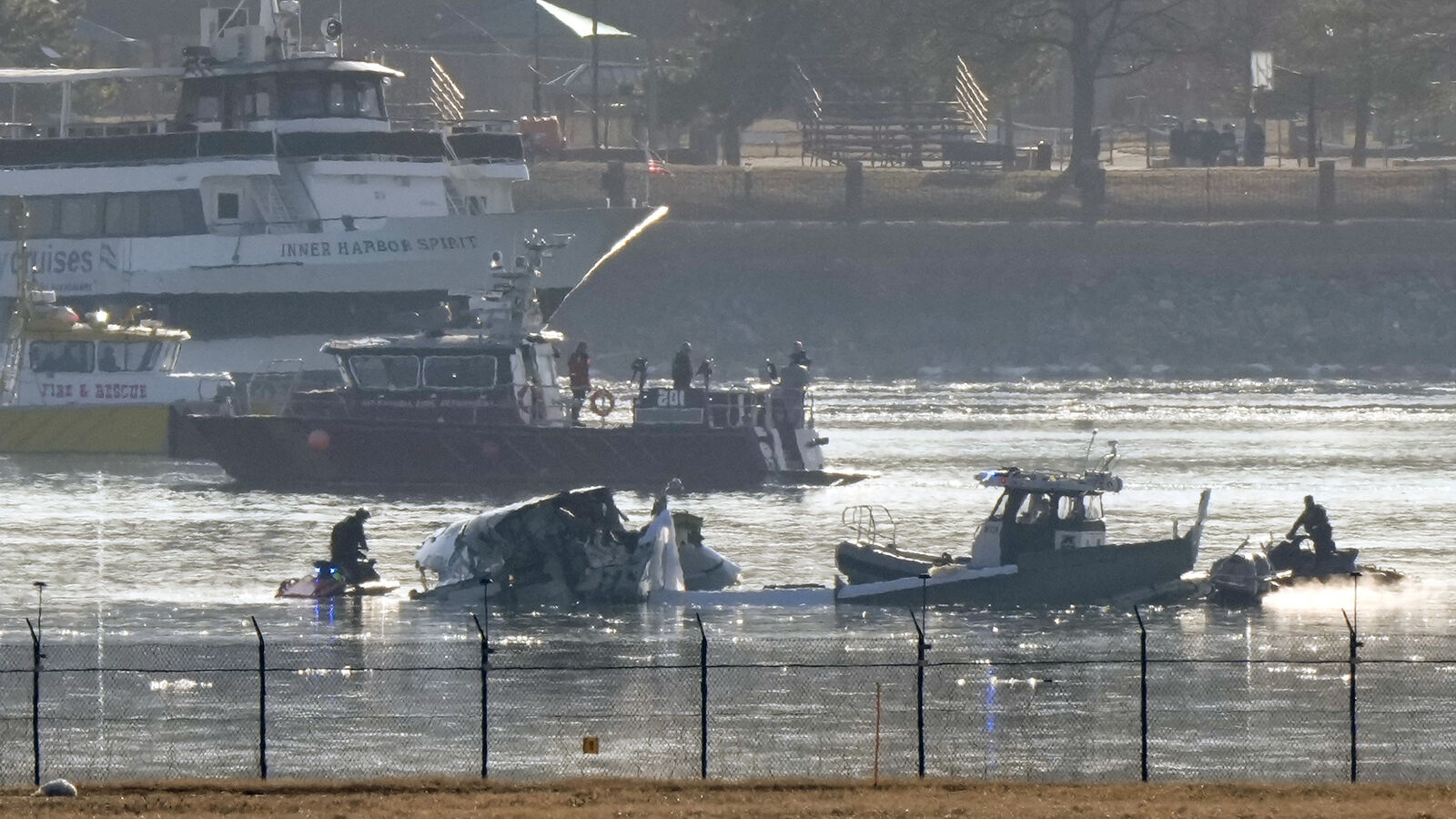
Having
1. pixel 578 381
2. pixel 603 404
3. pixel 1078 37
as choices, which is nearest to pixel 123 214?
pixel 578 381

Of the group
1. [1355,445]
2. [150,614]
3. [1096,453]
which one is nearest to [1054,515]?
[150,614]

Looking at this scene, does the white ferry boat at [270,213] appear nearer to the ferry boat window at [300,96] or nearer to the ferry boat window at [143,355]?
the ferry boat window at [300,96]

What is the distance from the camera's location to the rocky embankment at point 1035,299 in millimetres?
74375

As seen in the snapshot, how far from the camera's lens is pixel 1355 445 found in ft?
177

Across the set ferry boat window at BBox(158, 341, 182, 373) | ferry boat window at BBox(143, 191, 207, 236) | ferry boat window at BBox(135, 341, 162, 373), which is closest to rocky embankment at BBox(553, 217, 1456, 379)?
ferry boat window at BBox(143, 191, 207, 236)

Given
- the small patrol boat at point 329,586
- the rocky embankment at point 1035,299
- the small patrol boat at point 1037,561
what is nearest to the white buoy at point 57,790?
the small patrol boat at point 329,586

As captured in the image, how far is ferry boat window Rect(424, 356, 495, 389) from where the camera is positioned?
46750mm

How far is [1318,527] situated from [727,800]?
15.7 metres

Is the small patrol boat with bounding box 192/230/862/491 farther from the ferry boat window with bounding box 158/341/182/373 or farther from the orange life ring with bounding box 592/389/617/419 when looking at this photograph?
the ferry boat window with bounding box 158/341/182/373

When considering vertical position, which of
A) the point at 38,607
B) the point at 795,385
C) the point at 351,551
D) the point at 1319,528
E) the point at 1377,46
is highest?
the point at 1377,46

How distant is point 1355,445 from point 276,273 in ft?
82.3

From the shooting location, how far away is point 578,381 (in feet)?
157

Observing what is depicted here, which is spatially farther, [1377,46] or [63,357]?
[1377,46]

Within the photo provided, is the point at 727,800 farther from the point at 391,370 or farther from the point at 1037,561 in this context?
the point at 391,370
